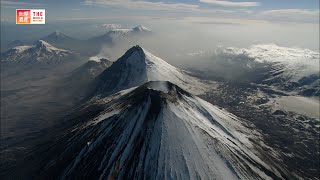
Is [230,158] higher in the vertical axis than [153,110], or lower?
lower

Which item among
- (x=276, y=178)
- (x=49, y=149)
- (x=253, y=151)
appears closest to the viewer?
(x=276, y=178)

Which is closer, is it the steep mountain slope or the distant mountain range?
the steep mountain slope

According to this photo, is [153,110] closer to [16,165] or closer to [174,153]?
[174,153]

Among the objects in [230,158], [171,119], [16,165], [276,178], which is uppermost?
[171,119]

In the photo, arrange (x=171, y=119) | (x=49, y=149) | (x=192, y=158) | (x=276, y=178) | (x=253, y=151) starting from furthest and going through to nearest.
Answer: (x=49, y=149), (x=253, y=151), (x=171, y=119), (x=276, y=178), (x=192, y=158)

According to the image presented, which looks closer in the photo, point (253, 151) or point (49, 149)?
point (253, 151)

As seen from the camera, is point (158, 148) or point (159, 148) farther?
point (158, 148)

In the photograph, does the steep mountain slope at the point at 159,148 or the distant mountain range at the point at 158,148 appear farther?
the distant mountain range at the point at 158,148

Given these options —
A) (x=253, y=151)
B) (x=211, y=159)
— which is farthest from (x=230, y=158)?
(x=253, y=151)
